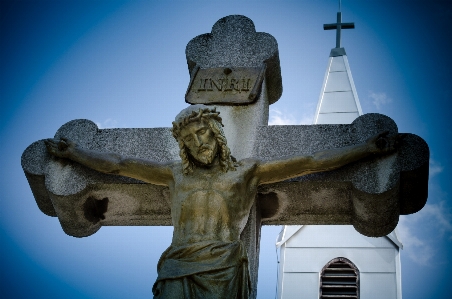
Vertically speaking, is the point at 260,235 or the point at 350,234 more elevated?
the point at 350,234

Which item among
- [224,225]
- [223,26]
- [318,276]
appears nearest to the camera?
[224,225]

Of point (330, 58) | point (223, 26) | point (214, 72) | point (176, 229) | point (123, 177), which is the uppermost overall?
point (330, 58)

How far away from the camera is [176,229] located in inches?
193

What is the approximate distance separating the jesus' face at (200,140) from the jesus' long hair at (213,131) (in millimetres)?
29

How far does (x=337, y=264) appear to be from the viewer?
17.1 meters

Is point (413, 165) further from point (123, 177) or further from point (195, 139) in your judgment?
point (123, 177)

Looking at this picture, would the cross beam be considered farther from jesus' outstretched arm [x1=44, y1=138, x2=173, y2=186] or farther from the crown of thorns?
the crown of thorns

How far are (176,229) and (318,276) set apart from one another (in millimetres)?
12362

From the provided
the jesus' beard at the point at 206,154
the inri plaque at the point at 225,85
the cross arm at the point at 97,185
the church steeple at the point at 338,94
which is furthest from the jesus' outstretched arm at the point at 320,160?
the church steeple at the point at 338,94

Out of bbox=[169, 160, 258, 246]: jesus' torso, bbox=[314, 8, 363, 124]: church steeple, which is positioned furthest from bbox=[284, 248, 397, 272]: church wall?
bbox=[169, 160, 258, 246]: jesus' torso

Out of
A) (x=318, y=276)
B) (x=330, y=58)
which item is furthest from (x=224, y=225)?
(x=330, y=58)

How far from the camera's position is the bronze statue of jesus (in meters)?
4.43

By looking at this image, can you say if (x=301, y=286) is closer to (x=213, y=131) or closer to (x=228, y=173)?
(x=228, y=173)

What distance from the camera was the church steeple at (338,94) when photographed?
21188 millimetres
